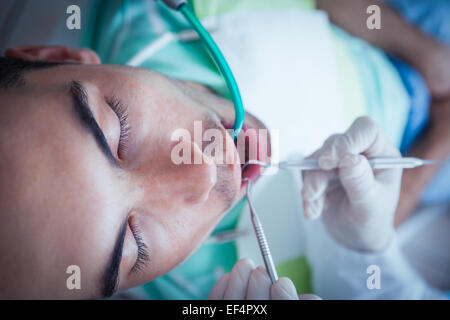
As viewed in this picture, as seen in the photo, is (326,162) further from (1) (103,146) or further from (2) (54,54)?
(2) (54,54)

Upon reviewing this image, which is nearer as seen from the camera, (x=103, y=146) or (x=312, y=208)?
(x=103, y=146)

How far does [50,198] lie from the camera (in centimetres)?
43

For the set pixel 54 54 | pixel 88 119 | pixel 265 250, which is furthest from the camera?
pixel 54 54

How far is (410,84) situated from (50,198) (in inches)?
32.9

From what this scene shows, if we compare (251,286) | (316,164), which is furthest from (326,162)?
(251,286)

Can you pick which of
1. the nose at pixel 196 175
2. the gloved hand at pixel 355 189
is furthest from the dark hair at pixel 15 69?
the gloved hand at pixel 355 189

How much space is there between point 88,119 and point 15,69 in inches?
7.4

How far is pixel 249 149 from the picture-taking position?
59cm

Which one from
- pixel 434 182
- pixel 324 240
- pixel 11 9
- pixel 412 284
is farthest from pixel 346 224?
pixel 11 9

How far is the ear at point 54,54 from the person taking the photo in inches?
25.4

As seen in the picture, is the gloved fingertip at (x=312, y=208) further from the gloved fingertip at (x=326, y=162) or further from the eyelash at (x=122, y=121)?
the eyelash at (x=122, y=121)

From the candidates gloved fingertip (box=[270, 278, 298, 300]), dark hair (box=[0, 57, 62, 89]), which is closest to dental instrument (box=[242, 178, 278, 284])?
gloved fingertip (box=[270, 278, 298, 300])

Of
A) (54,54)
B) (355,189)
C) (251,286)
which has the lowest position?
(251,286)
